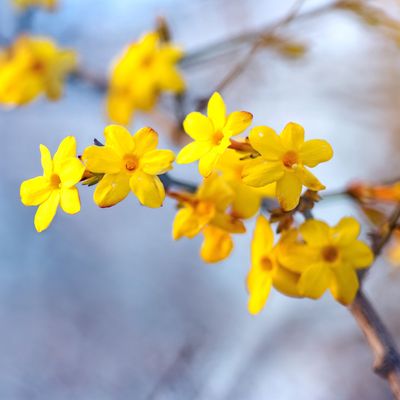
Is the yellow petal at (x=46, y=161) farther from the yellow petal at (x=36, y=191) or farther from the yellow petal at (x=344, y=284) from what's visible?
the yellow petal at (x=344, y=284)

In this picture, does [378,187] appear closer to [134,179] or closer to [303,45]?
Answer: [134,179]

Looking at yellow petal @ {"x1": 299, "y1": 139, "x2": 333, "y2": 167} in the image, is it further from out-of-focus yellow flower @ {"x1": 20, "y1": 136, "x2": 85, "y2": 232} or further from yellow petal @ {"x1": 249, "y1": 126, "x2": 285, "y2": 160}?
out-of-focus yellow flower @ {"x1": 20, "y1": 136, "x2": 85, "y2": 232}

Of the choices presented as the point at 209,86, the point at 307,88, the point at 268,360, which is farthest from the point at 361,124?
the point at 268,360

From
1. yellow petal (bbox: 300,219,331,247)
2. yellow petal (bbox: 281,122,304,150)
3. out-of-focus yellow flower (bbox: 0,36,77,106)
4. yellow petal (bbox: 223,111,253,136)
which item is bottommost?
out-of-focus yellow flower (bbox: 0,36,77,106)

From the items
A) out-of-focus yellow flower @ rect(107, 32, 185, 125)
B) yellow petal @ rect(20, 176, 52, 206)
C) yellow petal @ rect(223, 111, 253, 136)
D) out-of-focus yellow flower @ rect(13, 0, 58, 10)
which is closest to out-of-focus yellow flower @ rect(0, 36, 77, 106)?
out-of-focus yellow flower @ rect(107, 32, 185, 125)

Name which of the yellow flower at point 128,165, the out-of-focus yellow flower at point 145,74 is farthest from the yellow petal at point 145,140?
the out-of-focus yellow flower at point 145,74

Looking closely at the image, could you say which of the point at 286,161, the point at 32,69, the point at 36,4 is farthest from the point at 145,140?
the point at 36,4
